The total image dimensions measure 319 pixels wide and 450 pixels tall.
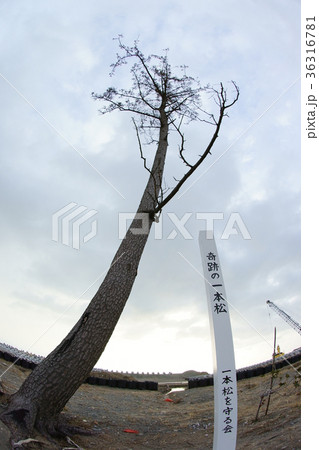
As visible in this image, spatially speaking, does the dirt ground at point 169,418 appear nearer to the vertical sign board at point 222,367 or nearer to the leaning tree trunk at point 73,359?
the leaning tree trunk at point 73,359

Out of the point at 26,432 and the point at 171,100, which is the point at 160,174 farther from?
the point at 26,432

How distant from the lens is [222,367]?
13.0 ft

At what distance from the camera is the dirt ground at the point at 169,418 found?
4.47 m

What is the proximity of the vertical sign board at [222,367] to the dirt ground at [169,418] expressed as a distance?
0.51m

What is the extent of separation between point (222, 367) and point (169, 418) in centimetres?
309

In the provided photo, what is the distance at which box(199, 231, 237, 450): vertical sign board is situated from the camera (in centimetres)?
387

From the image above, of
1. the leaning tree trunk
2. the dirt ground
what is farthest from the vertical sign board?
the leaning tree trunk

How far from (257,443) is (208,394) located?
14.2 ft

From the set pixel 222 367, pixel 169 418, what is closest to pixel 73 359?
pixel 222 367

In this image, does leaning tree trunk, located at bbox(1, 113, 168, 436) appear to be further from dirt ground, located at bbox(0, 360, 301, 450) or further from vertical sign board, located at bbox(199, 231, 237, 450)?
vertical sign board, located at bbox(199, 231, 237, 450)

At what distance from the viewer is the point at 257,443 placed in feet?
14.1

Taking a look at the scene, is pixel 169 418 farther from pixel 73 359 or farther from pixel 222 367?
pixel 222 367

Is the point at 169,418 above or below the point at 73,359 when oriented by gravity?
below

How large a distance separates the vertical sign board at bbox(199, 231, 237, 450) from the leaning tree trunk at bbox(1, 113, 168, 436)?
1.31 metres
